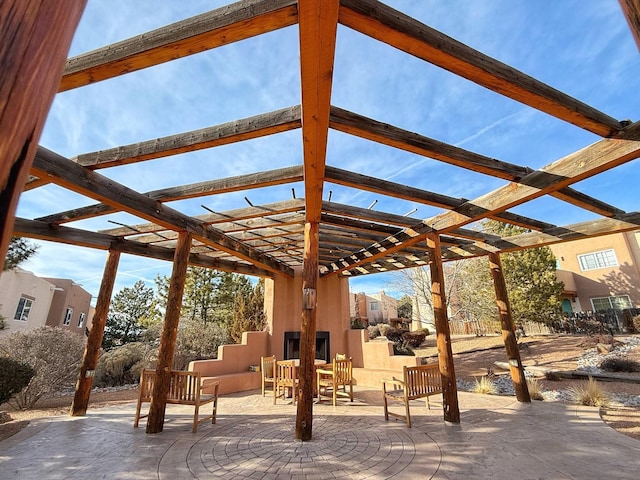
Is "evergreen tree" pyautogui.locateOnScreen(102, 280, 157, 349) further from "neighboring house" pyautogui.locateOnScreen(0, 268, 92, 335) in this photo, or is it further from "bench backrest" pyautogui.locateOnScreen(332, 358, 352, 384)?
"bench backrest" pyautogui.locateOnScreen(332, 358, 352, 384)

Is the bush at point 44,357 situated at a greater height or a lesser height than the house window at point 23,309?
lesser

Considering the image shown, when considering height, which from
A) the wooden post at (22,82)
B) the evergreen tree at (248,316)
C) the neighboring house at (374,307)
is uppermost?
the neighboring house at (374,307)

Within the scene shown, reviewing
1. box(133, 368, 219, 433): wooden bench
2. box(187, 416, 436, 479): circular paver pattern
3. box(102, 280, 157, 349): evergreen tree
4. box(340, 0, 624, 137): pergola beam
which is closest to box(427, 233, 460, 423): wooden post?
box(187, 416, 436, 479): circular paver pattern

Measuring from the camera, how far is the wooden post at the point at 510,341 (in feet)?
20.3

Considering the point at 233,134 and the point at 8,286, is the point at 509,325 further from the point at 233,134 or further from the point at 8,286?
the point at 8,286

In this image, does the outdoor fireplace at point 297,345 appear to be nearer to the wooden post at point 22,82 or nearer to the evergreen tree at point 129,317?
the evergreen tree at point 129,317

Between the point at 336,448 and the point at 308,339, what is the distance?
1.45m

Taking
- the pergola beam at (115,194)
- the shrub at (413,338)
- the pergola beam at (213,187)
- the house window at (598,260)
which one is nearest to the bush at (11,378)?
the pergola beam at (213,187)

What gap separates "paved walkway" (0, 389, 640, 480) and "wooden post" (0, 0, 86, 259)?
388 cm

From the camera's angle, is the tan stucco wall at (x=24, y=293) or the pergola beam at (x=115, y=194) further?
the tan stucco wall at (x=24, y=293)

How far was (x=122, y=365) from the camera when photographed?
975cm

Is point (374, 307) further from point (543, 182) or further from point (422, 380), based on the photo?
point (543, 182)

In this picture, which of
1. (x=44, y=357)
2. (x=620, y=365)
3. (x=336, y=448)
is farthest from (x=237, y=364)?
(x=620, y=365)

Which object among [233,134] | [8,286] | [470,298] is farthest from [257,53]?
[470,298]
